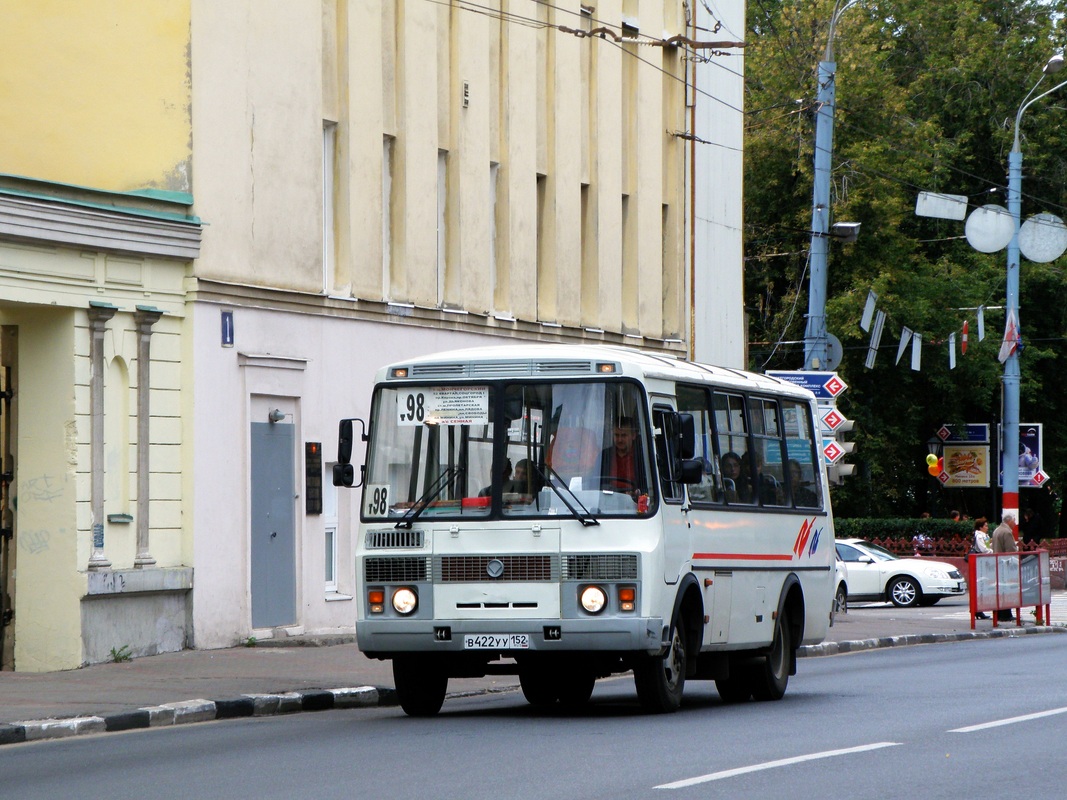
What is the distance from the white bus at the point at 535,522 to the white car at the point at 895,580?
23.6m

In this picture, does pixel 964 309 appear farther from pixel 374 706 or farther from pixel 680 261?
pixel 374 706

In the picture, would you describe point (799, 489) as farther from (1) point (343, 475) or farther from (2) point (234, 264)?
(2) point (234, 264)

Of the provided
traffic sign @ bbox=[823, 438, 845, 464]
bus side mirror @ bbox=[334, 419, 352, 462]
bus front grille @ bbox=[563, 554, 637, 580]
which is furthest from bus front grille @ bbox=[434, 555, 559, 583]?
traffic sign @ bbox=[823, 438, 845, 464]

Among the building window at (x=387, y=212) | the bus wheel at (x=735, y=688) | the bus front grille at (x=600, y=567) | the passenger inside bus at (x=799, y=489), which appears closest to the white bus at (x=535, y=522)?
the bus front grille at (x=600, y=567)

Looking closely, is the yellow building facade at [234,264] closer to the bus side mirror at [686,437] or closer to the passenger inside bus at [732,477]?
the passenger inside bus at [732,477]

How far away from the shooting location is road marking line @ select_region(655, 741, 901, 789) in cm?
1027

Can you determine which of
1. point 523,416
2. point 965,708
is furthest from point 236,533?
point 965,708

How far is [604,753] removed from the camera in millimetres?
11922

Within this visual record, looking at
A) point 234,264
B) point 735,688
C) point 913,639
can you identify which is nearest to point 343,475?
point 735,688

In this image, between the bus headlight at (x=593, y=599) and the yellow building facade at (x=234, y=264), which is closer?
the bus headlight at (x=593, y=599)

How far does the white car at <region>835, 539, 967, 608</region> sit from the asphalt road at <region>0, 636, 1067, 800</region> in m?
21.5

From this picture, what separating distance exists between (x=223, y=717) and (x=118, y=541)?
5.39m

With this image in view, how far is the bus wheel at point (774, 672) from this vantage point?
17.1 meters

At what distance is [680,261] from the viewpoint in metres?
34.2
